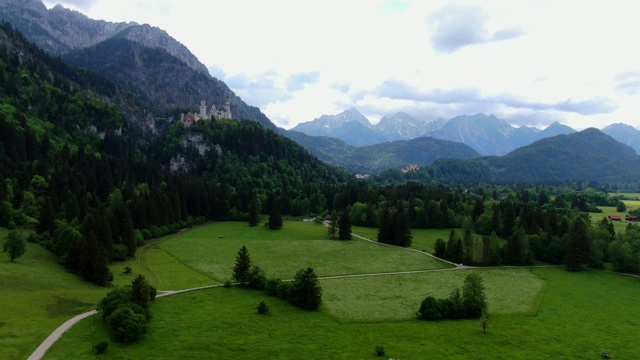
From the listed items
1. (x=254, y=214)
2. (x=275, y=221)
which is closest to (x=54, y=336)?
(x=275, y=221)

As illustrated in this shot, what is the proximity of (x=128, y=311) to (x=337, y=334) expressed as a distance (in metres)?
30.0

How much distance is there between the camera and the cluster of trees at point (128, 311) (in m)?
57.8

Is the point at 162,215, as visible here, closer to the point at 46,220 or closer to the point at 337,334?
the point at 46,220

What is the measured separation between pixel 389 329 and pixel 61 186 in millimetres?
118572

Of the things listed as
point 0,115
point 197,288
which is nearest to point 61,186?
point 0,115

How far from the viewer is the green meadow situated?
2299 inches

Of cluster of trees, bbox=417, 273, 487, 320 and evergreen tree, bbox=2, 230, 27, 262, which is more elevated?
evergreen tree, bbox=2, 230, 27, 262

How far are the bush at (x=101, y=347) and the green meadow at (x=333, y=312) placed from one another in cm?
102

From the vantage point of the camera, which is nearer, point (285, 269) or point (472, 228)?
point (285, 269)

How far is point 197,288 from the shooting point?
85875 millimetres

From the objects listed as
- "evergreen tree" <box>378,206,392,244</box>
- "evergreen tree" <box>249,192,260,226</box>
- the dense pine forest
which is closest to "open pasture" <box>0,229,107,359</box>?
the dense pine forest

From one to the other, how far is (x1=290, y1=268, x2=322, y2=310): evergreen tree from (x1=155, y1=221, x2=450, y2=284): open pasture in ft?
60.4

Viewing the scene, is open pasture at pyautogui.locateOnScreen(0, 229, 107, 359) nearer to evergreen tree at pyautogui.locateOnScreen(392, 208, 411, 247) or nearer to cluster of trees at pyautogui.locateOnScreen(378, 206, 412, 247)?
cluster of trees at pyautogui.locateOnScreen(378, 206, 412, 247)

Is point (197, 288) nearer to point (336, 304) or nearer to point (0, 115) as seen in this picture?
point (336, 304)
